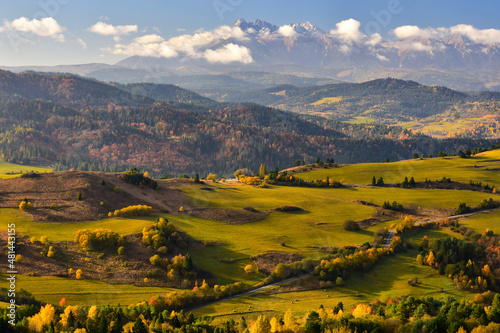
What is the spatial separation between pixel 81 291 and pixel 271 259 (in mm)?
A: 50447

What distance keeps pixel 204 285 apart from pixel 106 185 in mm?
70453

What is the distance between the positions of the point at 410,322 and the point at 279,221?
81391 mm

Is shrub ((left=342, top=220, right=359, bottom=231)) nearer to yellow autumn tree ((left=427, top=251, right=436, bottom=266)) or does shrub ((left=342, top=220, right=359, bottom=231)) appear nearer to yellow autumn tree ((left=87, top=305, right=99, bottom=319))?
yellow autumn tree ((left=427, top=251, right=436, bottom=266))

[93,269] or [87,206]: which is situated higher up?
[87,206]

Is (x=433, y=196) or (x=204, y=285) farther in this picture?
(x=433, y=196)

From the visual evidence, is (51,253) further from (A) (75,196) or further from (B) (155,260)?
(A) (75,196)

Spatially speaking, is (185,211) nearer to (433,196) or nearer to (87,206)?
(87,206)

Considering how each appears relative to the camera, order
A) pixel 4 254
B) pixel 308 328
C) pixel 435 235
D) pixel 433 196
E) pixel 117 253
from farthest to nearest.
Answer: pixel 433 196 < pixel 435 235 < pixel 117 253 < pixel 4 254 < pixel 308 328

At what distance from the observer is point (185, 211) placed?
148m

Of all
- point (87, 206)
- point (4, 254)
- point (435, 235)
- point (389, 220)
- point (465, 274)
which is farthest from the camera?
point (389, 220)

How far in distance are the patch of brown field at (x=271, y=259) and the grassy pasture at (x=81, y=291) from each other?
2904cm

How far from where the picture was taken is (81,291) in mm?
86688

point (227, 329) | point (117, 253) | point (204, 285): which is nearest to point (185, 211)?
point (117, 253)

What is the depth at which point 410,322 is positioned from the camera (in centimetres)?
7138
